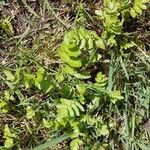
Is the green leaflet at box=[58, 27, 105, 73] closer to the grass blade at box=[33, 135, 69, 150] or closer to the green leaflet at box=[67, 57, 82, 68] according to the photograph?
the green leaflet at box=[67, 57, 82, 68]

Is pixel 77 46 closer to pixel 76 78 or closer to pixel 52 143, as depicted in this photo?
pixel 76 78

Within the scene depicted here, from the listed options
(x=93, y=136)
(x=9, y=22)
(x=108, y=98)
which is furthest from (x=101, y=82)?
(x=9, y=22)

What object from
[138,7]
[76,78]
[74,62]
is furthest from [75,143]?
[138,7]

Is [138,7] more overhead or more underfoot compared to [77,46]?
more overhead

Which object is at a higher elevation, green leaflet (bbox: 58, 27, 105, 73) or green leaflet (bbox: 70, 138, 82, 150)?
green leaflet (bbox: 58, 27, 105, 73)

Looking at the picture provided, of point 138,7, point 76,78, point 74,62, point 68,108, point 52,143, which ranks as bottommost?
point 52,143

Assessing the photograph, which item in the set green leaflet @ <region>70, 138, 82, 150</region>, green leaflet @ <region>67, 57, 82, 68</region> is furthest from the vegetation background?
green leaflet @ <region>67, 57, 82, 68</region>

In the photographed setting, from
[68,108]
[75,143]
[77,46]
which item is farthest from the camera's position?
[75,143]

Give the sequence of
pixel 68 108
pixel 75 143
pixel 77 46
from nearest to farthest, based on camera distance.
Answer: pixel 77 46 → pixel 68 108 → pixel 75 143
